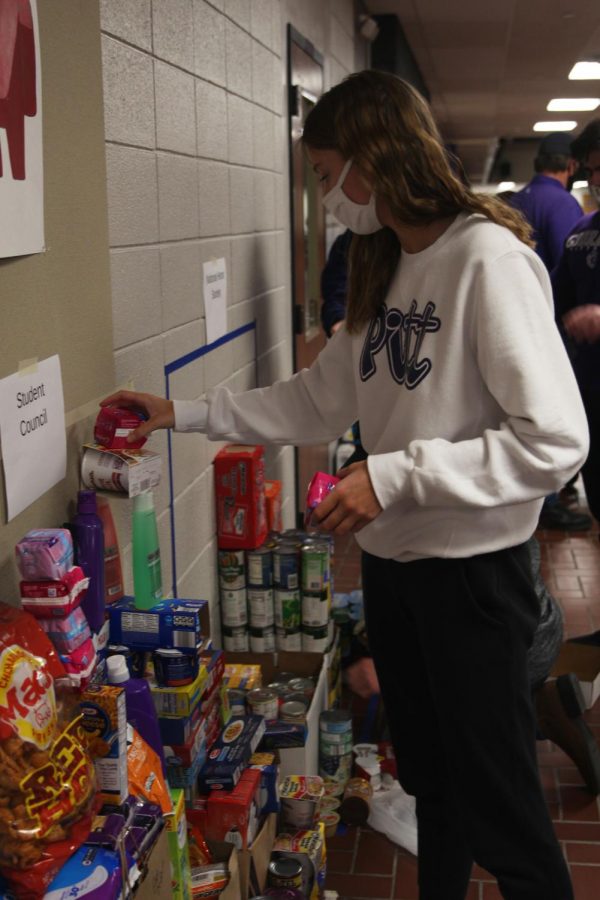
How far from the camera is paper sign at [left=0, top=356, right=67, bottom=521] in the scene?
1.46 m

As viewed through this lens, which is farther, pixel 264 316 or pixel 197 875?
pixel 264 316

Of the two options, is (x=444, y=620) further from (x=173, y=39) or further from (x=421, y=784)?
(x=173, y=39)

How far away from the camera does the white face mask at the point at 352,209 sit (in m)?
1.73

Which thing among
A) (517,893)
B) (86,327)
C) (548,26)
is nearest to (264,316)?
(86,327)

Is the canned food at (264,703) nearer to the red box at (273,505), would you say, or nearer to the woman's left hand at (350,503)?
the red box at (273,505)

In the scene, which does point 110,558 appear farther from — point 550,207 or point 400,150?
point 550,207

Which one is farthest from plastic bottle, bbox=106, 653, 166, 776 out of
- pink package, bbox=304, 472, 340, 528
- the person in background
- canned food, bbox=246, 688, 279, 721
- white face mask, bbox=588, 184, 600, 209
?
the person in background

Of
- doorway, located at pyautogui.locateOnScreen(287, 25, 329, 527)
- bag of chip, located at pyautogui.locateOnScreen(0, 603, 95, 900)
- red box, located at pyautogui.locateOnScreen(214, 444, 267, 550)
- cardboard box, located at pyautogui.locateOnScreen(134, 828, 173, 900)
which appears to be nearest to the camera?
bag of chip, located at pyautogui.locateOnScreen(0, 603, 95, 900)

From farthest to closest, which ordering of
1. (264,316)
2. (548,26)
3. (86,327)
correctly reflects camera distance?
1. (548,26)
2. (264,316)
3. (86,327)

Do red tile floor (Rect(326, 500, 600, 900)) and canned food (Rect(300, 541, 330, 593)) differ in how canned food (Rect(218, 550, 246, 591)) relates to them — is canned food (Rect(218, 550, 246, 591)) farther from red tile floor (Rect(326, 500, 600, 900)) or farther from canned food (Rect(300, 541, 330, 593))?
red tile floor (Rect(326, 500, 600, 900))

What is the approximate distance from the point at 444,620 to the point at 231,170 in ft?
5.82

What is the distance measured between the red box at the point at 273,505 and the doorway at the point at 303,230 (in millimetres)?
999

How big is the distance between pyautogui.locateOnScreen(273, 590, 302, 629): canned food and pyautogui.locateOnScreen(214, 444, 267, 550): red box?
0.57 feet

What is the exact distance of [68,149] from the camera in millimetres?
1683
